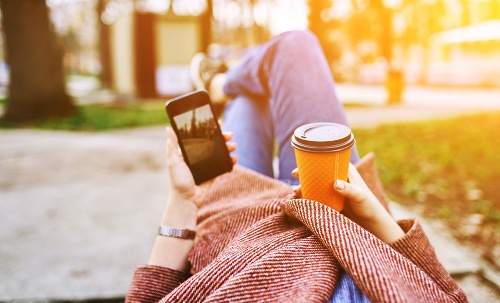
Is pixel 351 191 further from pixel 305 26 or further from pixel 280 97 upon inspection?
pixel 305 26

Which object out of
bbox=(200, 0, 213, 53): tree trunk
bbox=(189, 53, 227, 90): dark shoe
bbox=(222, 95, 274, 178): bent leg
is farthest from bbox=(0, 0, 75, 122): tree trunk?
bbox=(222, 95, 274, 178): bent leg

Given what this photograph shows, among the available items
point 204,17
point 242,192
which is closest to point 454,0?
point 204,17

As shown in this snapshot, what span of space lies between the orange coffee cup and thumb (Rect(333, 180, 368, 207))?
2cm

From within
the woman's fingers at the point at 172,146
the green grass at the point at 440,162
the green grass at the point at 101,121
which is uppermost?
the woman's fingers at the point at 172,146

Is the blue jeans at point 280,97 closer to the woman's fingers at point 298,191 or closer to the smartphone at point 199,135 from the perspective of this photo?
the smartphone at point 199,135

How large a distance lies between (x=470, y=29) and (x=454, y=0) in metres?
6.74

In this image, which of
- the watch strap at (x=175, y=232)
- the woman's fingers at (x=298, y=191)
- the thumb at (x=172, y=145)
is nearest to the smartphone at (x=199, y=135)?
the thumb at (x=172, y=145)

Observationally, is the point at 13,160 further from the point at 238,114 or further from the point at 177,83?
the point at 177,83

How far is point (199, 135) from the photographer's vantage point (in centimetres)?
181

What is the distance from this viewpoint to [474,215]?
10.8 ft

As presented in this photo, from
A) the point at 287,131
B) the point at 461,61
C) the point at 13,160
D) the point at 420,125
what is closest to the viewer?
the point at 287,131

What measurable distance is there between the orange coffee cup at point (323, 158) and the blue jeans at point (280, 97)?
0.71 metres

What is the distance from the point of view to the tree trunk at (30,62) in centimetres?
976

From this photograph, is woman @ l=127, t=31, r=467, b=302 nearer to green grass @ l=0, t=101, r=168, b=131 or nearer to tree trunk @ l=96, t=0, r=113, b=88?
green grass @ l=0, t=101, r=168, b=131
